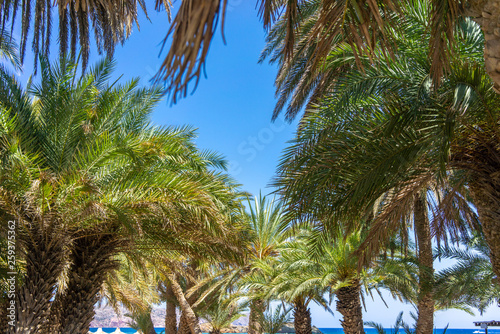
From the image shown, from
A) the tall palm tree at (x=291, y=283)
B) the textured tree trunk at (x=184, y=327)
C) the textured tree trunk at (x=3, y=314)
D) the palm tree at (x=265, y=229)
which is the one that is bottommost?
the textured tree trunk at (x=3, y=314)

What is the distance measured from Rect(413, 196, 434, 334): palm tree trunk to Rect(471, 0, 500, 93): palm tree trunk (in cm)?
860

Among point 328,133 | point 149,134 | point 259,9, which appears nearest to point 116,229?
point 149,134

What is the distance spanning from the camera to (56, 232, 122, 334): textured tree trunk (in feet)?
23.9

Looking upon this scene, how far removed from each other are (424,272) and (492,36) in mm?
9586

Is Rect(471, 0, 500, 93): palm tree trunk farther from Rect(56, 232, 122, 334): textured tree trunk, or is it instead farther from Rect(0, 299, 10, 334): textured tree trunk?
Rect(0, 299, 10, 334): textured tree trunk

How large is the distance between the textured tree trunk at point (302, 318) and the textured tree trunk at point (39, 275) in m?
8.33

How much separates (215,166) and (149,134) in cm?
190

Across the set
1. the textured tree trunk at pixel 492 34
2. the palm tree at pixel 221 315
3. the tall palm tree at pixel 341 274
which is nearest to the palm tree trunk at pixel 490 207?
the textured tree trunk at pixel 492 34

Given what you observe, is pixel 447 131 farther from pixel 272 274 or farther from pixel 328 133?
pixel 272 274

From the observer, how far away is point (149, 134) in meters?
8.05

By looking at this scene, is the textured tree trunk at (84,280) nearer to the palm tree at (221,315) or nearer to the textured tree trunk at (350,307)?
the textured tree trunk at (350,307)

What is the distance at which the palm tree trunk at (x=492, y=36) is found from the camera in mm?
2803

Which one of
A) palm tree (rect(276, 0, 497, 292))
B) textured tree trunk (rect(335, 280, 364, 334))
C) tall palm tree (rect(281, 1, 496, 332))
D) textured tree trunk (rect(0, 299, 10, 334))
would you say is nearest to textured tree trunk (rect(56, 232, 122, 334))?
textured tree trunk (rect(0, 299, 10, 334))

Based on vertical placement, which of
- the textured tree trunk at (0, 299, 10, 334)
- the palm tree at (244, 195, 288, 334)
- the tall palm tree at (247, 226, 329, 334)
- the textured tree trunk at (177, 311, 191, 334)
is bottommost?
the textured tree trunk at (0, 299, 10, 334)
